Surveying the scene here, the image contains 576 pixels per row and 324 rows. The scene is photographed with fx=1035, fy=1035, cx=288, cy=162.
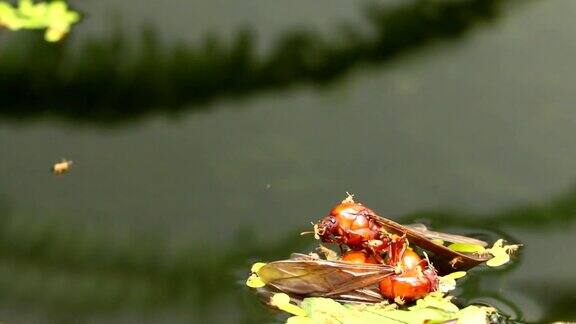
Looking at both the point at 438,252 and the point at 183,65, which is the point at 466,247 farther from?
the point at 183,65

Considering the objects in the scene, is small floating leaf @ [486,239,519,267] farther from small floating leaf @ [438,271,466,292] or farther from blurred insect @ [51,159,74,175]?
blurred insect @ [51,159,74,175]

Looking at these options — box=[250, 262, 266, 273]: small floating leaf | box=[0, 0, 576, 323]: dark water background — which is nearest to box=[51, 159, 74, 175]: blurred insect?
box=[0, 0, 576, 323]: dark water background

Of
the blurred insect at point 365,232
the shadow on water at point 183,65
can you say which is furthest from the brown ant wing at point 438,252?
the shadow on water at point 183,65

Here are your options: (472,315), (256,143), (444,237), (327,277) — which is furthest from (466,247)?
(256,143)

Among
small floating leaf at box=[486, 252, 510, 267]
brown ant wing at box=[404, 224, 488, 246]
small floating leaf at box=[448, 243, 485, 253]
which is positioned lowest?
small floating leaf at box=[486, 252, 510, 267]

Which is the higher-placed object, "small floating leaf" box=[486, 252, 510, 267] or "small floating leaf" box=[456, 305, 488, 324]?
"small floating leaf" box=[486, 252, 510, 267]

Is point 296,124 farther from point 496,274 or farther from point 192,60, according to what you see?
point 496,274

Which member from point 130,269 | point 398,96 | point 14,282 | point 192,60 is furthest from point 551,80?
point 14,282
